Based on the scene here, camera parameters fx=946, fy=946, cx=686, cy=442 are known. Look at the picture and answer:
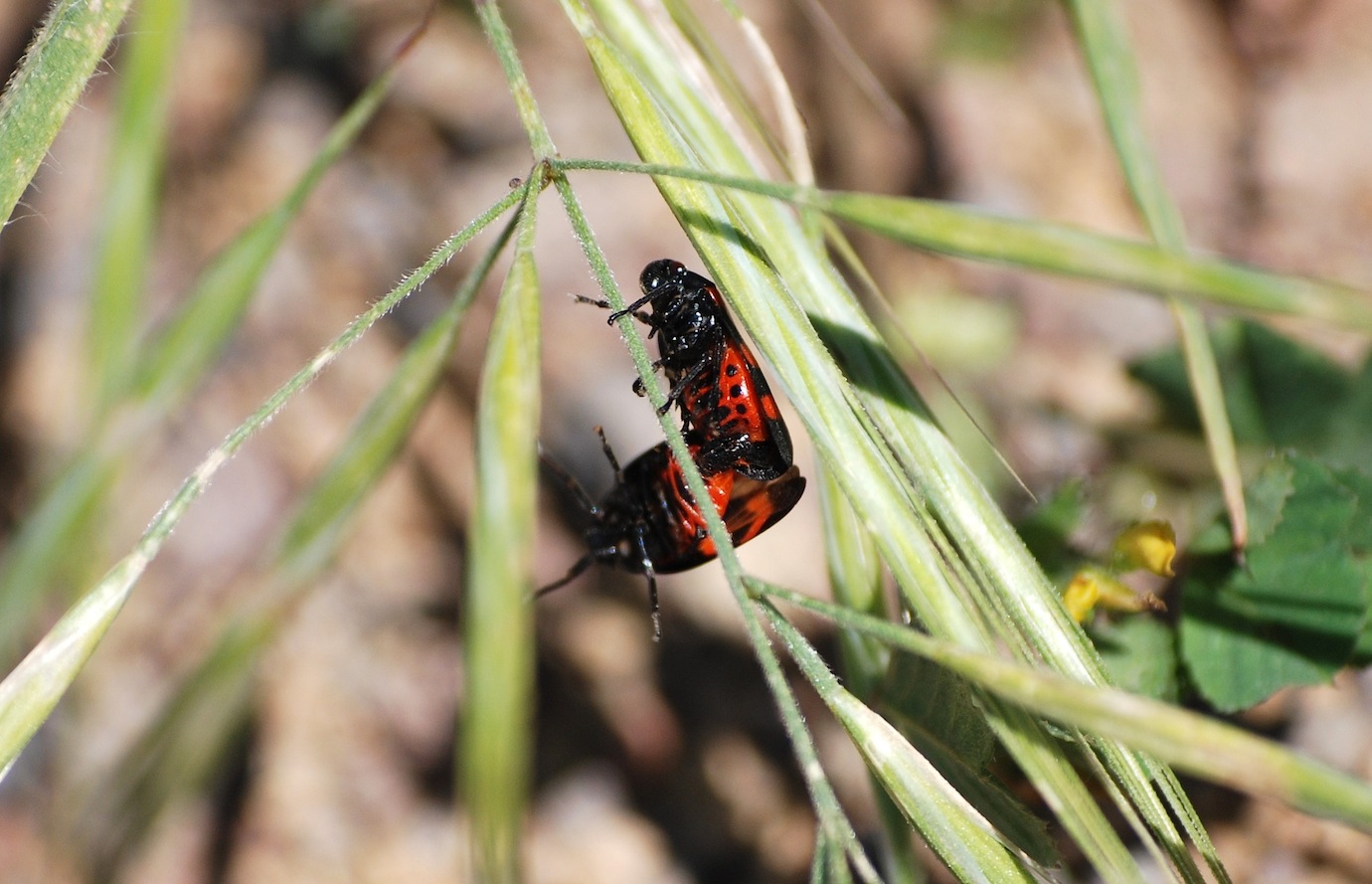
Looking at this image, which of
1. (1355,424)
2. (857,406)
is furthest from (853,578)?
(1355,424)

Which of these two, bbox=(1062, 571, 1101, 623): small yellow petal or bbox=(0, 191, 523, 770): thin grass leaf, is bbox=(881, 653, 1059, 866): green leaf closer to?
bbox=(1062, 571, 1101, 623): small yellow petal

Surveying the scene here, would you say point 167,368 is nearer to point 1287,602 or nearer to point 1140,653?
point 1140,653

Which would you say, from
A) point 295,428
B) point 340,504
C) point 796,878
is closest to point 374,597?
point 295,428

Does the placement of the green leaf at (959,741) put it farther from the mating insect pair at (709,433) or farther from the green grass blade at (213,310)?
the green grass blade at (213,310)

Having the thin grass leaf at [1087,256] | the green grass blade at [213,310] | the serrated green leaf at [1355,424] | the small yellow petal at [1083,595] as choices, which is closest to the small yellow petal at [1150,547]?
the small yellow petal at [1083,595]

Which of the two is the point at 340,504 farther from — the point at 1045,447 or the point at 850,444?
the point at 1045,447
